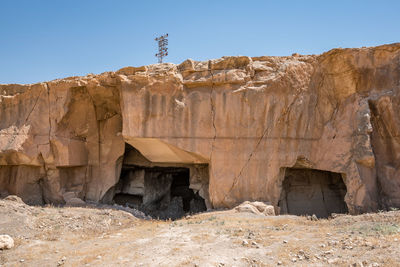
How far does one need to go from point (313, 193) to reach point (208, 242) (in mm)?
7457

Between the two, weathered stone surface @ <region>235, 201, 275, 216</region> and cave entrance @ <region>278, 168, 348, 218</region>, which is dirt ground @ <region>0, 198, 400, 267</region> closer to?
weathered stone surface @ <region>235, 201, 275, 216</region>

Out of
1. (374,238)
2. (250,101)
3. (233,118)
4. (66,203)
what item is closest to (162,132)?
(233,118)

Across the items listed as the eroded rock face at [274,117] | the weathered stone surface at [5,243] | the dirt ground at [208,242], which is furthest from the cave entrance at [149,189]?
the weathered stone surface at [5,243]

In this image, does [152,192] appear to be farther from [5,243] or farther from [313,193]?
[5,243]

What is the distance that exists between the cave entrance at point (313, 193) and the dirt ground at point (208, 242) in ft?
12.5

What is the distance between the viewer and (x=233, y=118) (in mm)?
10562

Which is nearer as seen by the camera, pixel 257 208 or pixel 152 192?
pixel 257 208

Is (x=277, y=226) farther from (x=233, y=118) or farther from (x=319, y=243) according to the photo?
(x=233, y=118)

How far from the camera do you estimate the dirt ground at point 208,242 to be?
190 inches

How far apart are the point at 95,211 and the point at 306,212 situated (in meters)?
8.00

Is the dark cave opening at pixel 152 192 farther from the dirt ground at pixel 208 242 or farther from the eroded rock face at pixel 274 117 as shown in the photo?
the dirt ground at pixel 208 242

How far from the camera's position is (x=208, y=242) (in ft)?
19.5

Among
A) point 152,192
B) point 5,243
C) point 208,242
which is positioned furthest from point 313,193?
point 5,243

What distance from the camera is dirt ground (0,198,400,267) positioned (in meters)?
4.82
